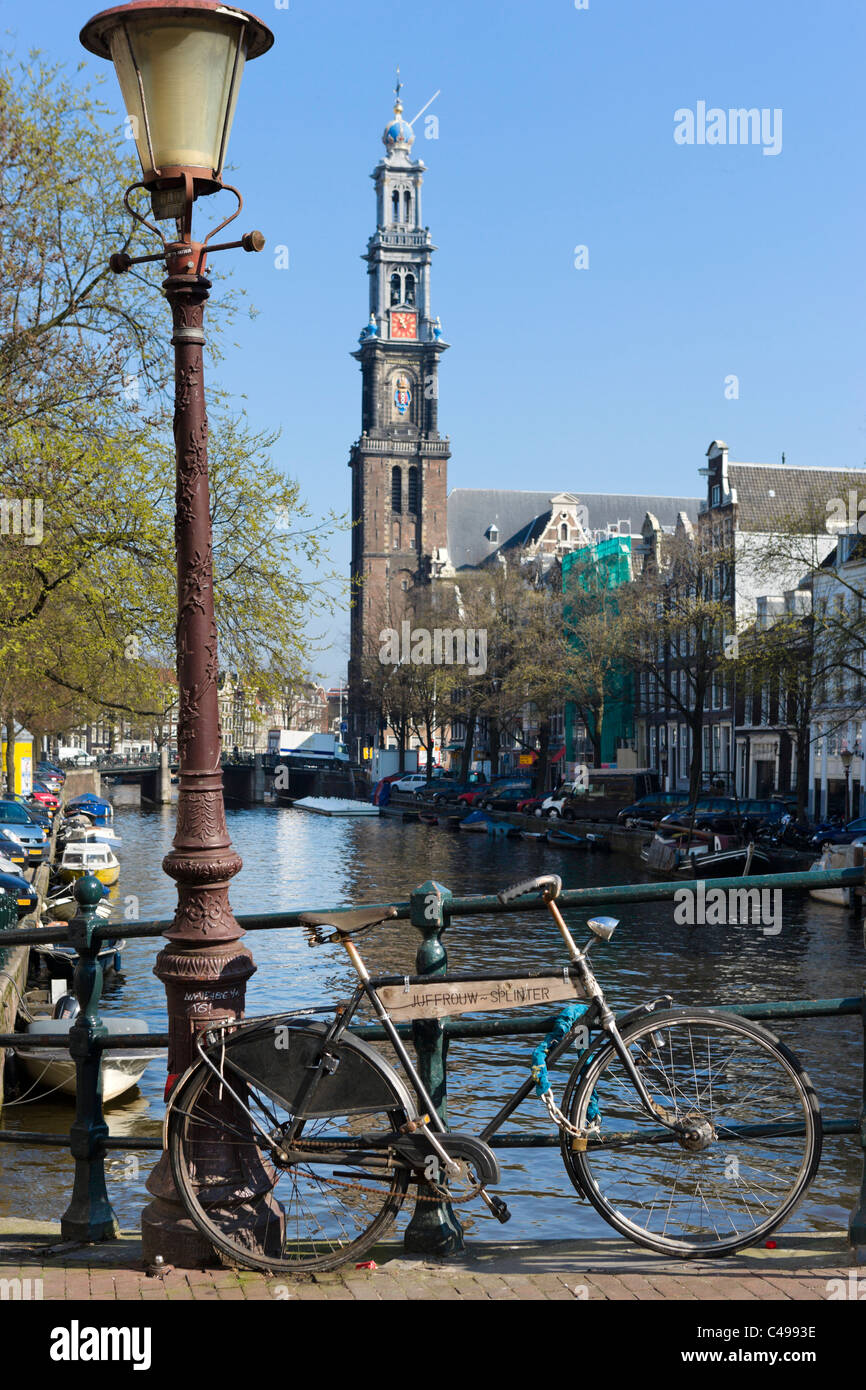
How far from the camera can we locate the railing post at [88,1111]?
5.75m

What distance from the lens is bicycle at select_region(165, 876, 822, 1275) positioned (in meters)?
5.05

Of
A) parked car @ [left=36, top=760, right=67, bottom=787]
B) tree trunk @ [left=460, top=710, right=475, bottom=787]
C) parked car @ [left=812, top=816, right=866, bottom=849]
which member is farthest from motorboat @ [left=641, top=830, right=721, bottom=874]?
parked car @ [left=36, top=760, right=67, bottom=787]

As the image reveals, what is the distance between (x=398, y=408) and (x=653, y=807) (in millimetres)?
89990

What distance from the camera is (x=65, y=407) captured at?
21.3 metres

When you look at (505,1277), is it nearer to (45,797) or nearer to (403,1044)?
(403,1044)

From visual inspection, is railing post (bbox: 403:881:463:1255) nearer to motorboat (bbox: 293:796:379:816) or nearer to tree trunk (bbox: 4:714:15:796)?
tree trunk (bbox: 4:714:15:796)

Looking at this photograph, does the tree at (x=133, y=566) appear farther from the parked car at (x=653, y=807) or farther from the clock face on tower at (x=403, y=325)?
the clock face on tower at (x=403, y=325)

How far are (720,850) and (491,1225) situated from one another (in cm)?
3438

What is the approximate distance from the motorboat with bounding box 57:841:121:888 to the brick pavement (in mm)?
→ 35721

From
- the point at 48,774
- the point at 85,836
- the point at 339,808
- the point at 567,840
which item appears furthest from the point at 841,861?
the point at 339,808

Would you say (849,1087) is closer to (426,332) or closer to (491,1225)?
(491,1225)

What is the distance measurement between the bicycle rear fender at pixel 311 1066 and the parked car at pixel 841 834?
36018mm

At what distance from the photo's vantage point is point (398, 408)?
14338 centimetres
